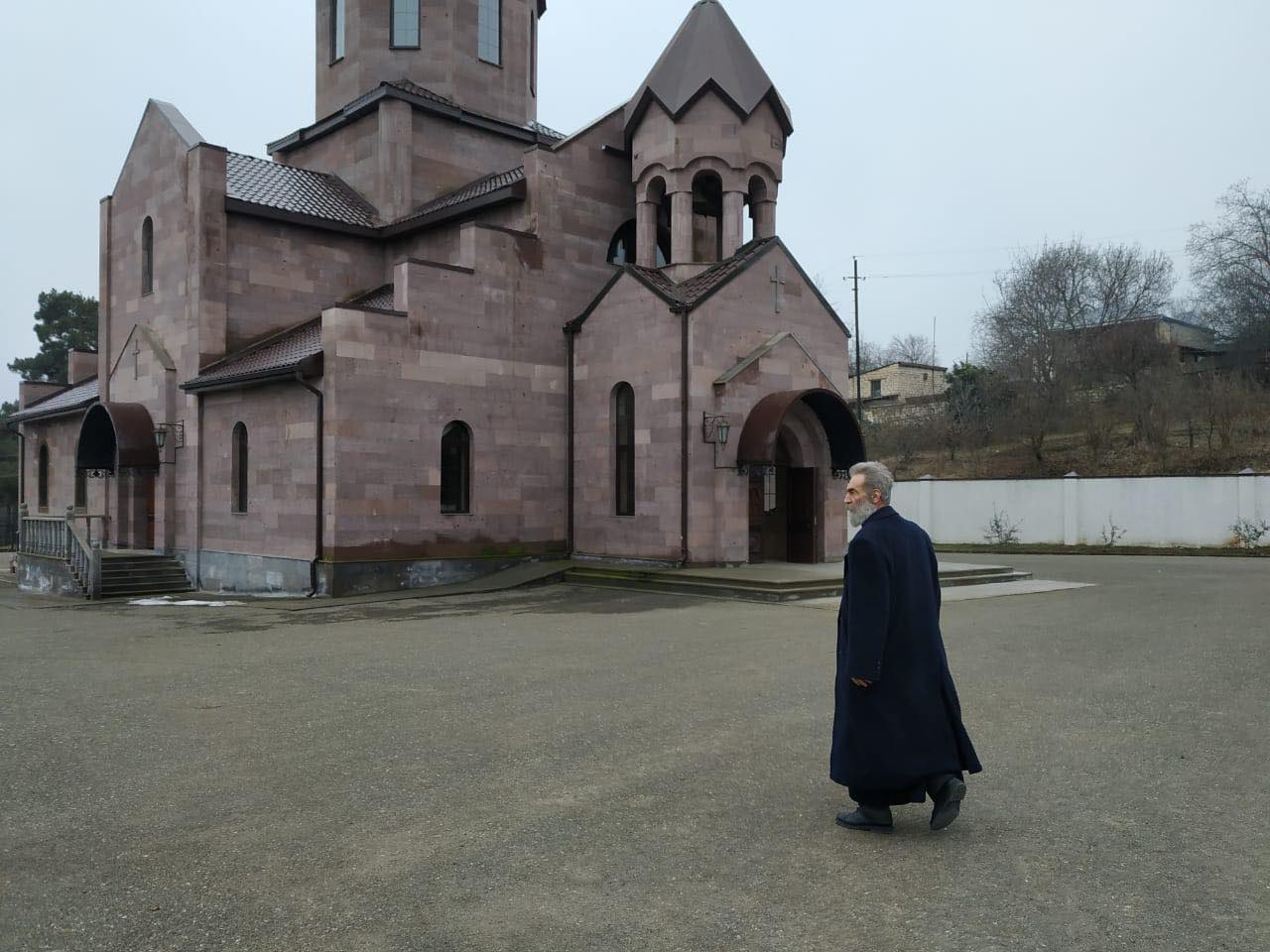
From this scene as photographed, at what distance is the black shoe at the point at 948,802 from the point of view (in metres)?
4.80

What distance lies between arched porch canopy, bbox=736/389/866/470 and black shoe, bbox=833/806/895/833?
13.3m

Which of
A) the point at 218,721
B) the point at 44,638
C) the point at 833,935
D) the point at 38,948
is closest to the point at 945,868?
the point at 833,935

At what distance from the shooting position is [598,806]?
525 cm

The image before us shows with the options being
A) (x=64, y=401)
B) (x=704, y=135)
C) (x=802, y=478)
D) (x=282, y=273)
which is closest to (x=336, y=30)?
(x=282, y=273)

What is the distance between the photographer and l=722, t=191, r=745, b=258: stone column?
2031 cm

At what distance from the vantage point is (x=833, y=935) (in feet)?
12.2

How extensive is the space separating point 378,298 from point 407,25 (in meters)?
9.24

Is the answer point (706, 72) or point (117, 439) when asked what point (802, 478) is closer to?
point (706, 72)

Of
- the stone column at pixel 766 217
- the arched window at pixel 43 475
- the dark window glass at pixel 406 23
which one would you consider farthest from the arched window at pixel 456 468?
the arched window at pixel 43 475

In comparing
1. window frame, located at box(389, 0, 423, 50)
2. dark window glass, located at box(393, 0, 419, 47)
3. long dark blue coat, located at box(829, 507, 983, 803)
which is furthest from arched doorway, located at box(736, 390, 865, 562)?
dark window glass, located at box(393, 0, 419, 47)

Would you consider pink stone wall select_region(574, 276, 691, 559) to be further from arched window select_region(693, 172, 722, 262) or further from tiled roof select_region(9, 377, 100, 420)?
tiled roof select_region(9, 377, 100, 420)

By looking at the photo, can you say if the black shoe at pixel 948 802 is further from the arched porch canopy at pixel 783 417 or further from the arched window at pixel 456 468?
the arched window at pixel 456 468

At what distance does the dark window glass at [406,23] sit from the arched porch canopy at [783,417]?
1432 cm

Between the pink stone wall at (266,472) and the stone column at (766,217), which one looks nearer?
the pink stone wall at (266,472)
